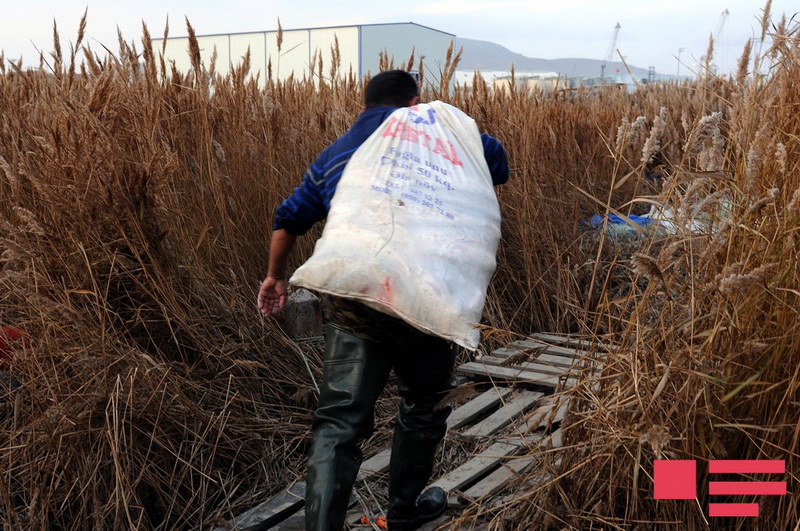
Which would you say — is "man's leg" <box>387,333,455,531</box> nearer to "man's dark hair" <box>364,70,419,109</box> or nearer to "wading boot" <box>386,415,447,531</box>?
"wading boot" <box>386,415,447,531</box>

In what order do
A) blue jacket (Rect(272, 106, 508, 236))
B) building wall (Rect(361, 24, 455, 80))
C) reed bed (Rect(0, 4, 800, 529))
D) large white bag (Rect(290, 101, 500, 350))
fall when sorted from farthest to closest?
building wall (Rect(361, 24, 455, 80)), blue jacket (Rect(272, 106, 508, 236)), large white bag (Rect(290, 101, 500, 350)), reed bed (Rect(0, 4, 800, 529))

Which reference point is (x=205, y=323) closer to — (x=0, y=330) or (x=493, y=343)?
(x=0, y=330)

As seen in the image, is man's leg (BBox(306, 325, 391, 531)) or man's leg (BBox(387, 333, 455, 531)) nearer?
man's leg (BBox(306, 325, 391, 531))

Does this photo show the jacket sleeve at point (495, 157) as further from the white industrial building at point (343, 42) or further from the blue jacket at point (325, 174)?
the white industrial building at point (343, 42)

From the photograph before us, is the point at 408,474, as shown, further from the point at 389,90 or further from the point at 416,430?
the point at 389,90

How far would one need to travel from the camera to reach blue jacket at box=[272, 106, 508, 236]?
2.27 m

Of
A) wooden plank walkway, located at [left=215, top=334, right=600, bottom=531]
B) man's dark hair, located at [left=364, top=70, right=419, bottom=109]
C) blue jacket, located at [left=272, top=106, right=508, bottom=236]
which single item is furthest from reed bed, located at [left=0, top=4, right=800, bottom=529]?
man's dark hair, located at [left=364, top=70, right=419, bottom=109]

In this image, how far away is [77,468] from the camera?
93.5 inches

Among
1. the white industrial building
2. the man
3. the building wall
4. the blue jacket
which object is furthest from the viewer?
the building wall

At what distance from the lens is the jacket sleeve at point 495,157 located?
245cm

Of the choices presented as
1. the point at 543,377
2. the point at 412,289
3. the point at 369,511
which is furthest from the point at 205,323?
the point at 543,377

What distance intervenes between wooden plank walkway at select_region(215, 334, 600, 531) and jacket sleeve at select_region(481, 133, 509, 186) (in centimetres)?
51

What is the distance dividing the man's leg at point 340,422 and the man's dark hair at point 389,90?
687 millimetres

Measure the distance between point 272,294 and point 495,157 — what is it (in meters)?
0.79
